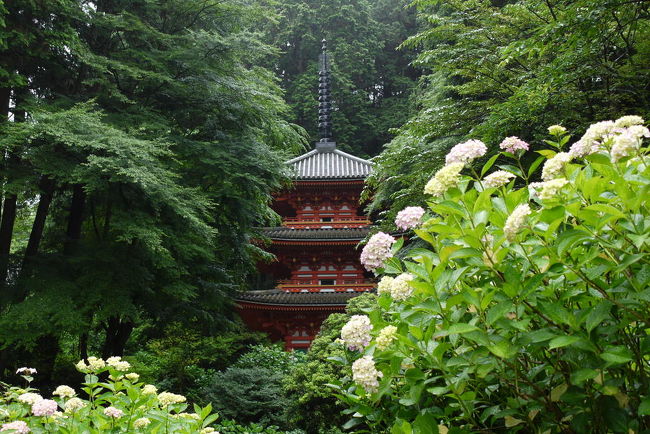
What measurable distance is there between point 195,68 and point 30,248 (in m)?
3.64

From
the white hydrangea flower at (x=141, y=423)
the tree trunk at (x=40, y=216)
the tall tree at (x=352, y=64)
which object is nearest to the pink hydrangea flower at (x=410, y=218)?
the white hydrangea flower at (x=141, y=423)

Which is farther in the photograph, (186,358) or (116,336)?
(186,358)

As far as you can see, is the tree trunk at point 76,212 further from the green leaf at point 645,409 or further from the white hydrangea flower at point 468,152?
the green leaf at point 645,409

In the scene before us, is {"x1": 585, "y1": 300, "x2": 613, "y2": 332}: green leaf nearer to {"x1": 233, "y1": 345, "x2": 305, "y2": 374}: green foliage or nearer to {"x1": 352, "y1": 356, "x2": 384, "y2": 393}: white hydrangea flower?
{"x1": 352, "y1": 356, "x2": 384, "y2": 393}: white hydrangea flower

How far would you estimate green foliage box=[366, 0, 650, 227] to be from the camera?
443 cm

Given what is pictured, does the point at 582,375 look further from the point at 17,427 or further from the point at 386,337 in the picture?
the point at 17,427

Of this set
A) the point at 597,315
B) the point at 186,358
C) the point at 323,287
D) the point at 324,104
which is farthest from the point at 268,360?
the point at 324,104

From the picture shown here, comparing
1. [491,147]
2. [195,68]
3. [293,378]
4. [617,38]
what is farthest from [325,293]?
[617,38]

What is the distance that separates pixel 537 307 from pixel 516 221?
0.25 m

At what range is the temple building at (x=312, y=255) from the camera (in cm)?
1180

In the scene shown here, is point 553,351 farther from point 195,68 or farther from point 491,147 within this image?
point 195,68

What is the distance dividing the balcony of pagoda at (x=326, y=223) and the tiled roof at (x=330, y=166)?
1.20 metres

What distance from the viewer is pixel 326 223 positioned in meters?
13.6

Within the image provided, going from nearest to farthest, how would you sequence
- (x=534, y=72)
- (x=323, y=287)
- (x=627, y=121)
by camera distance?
(x=627, y=121)
(x=534, y=72)
(x=323, y=287)
